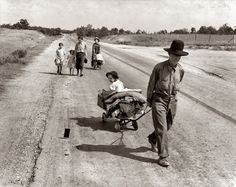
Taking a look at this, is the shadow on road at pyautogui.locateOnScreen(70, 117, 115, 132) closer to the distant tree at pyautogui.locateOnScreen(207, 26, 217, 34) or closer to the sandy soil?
the sandy soil

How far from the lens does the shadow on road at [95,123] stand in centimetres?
1019

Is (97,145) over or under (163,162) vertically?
under

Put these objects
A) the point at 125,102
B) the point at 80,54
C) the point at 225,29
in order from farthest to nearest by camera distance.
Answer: the point at 225,29, the point at 80,54, the point at 125,102

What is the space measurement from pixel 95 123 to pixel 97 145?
197 centimetres

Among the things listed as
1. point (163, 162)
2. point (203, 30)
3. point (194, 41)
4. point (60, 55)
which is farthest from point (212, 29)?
point (163, 162)

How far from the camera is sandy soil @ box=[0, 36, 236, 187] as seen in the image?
6934 millimetres

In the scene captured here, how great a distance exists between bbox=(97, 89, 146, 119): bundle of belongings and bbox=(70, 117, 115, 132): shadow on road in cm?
34

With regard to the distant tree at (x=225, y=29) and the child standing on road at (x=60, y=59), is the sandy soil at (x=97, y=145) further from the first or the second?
the distant tree at (x=225, y=29)

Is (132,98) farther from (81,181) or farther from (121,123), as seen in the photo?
(81,181)

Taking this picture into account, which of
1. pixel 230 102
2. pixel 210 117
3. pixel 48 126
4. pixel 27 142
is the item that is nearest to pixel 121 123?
pixel 48 126

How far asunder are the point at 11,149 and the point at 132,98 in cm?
303

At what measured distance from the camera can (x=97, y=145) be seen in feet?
28.5

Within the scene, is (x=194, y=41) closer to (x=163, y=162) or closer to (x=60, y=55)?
(x=60, y=55)

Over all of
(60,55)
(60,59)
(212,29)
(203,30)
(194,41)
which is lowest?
(203,30)
